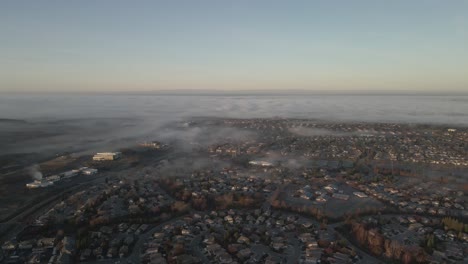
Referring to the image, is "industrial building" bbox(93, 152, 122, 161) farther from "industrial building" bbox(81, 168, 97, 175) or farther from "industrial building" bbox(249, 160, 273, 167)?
"industrial building" bbox(249, 160, 273, 167)

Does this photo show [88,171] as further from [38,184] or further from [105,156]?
[105,156]

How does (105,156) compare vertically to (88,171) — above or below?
above

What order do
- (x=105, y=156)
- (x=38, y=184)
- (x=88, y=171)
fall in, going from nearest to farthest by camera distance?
(x=38, y=184) < (x=88, y=171) < (x=105, y=156)

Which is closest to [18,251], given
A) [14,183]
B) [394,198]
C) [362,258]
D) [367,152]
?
[14,183]

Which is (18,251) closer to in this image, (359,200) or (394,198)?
(359,200)

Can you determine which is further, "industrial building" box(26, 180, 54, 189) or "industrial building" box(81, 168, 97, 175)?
"industrial building" box(81, 168, 97, 175)

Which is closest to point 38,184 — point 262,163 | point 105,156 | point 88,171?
point 88,171

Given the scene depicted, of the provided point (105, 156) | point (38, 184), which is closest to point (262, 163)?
point (105, 156)

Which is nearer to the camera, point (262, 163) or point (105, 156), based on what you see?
point (262, 163)

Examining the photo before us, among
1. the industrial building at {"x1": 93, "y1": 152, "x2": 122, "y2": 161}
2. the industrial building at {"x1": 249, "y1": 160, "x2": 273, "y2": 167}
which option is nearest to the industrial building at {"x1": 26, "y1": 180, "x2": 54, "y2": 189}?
the industrial building at {"x1": 93, "y1": 152, "x2": 122, "y2": 161}

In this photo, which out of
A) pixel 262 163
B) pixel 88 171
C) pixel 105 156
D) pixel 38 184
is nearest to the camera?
pixel 38 184

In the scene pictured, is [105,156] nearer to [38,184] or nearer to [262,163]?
[38,184]
